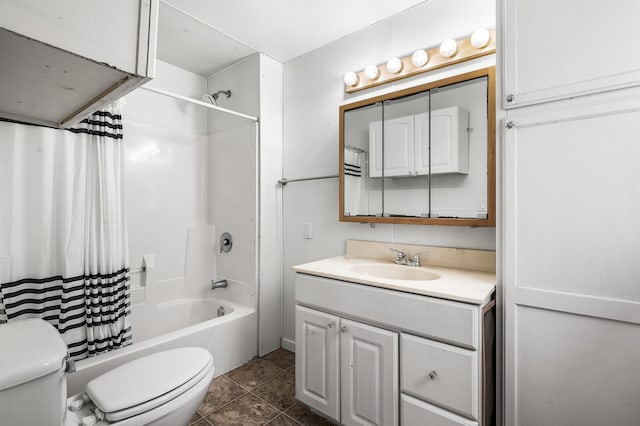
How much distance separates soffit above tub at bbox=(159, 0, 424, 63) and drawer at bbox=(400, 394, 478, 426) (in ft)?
6.83

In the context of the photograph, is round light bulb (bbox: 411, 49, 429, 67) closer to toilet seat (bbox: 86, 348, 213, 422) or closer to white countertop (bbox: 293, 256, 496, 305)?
white countertop (bbox: 293, 256, 496, 305)

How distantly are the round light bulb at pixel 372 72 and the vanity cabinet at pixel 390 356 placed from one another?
1.29 meters

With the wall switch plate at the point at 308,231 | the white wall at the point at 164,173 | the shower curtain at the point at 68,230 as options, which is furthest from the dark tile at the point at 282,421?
the white wall at the point at 164,173

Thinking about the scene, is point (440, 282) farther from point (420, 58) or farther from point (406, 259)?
point (420, 58)

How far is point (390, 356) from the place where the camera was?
1.36 meters

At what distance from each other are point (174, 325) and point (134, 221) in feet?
2.92

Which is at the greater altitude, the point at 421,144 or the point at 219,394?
the point at 421,144

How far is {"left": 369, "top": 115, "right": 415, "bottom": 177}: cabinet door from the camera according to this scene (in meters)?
1.81

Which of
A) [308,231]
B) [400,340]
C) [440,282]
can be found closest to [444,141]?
[440,282]

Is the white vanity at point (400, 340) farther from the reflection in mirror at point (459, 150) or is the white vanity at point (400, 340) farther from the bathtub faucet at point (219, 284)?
the bathtub faucet at point (219, 284)

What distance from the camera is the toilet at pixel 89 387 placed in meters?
0.88

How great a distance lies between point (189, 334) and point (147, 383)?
720 mm

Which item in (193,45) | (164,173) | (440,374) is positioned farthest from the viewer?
(164,173)

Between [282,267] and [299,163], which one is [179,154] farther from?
[282,267]
